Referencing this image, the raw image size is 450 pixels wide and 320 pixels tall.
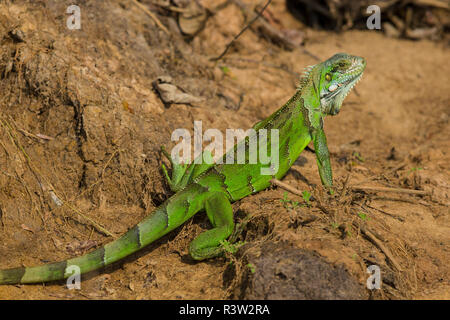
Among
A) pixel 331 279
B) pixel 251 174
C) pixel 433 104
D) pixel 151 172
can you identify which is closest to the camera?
pixel 331 279

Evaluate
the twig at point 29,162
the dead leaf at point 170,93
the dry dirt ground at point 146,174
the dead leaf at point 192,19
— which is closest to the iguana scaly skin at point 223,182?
the dry dirt ground at point 146,174

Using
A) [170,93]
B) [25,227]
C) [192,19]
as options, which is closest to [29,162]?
[25,227]

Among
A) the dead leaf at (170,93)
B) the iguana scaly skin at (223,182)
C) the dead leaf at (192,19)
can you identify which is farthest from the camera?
the dead leaf at (192,19)

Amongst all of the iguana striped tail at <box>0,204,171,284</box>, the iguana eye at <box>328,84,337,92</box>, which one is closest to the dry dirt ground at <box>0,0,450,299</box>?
the iguana striped tail at <box>0,204,171,284</box>

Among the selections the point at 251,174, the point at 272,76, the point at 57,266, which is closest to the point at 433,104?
the point at 272,76

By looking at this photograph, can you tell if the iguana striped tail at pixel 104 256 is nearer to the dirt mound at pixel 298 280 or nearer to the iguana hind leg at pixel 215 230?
the iguana hind leg at pixel 215 230

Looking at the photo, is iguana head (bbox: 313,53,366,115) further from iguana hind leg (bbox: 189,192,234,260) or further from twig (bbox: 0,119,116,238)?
twig (bbox: 0,119,116,238)

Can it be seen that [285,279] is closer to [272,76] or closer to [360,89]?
[272,76]

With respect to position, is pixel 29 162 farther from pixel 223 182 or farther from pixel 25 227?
pixel 223 182
